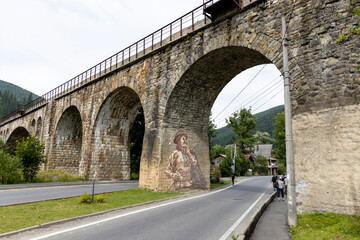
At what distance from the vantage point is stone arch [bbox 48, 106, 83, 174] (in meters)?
28.1

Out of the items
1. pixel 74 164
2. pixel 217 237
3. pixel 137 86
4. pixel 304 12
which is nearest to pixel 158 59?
pixel 137 86

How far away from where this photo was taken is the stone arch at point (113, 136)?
21755mm

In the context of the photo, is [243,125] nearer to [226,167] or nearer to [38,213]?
[226,167]

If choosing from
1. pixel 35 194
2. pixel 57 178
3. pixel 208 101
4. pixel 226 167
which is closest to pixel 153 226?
pixel 35 194

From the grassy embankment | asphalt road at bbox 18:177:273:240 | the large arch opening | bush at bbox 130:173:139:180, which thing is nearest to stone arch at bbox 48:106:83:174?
bush at bbox 130:173:139:180

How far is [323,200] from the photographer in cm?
778

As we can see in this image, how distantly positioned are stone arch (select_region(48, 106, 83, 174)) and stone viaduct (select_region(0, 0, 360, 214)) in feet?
0.36

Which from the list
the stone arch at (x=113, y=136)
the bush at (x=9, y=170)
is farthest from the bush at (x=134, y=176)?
the bush at (x=9, y=170)

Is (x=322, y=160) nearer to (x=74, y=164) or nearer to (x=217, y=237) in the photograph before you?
(x=217, y=237)

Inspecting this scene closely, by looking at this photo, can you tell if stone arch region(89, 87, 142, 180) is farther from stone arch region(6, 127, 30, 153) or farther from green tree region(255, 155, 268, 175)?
green tree region(255, 155, 268, 175)

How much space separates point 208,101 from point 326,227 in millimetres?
11352

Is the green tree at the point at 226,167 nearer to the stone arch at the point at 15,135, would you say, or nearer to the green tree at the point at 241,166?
the green tree at the point at 241,166

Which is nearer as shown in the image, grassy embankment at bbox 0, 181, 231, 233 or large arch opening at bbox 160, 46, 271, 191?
grassy embankment at bbox 0, 181, 231, 233

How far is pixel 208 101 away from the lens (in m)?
17.1
